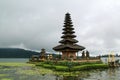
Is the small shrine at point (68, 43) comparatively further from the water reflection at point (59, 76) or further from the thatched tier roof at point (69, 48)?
the water reflection at point (59, 76)

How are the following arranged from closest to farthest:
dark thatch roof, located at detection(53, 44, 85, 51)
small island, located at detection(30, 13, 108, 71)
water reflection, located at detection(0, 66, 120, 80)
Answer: water reflection, located at detection(0, 66, 120, 80) → small island, located at detection(30, 13, 108, 71) → dark thatch roof, located at detection(53, 44, 85, 51)

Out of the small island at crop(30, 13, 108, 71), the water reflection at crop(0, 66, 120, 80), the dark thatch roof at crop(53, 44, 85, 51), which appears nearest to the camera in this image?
the water reflection at crop(0, 66, 120, 80)

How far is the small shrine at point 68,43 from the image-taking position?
66.8 meters

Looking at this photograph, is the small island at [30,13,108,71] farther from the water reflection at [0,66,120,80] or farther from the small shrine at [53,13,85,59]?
the water reflection at [0,66,120,80]

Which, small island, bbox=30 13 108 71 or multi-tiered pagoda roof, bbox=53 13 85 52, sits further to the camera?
multi-tiered pagoda roof, bbox=53 13 85 52

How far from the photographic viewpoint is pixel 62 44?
71062 mm

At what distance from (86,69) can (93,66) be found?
3.61 m

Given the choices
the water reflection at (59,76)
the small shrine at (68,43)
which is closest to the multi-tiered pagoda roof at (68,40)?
the small shrine at (68,43)

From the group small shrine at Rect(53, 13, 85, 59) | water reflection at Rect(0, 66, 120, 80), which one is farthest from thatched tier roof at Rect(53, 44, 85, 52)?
water reflection at Rect(0, 66, 120, 80)

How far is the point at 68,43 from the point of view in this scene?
6969 cm

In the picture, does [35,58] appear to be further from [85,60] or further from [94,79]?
[94,79]

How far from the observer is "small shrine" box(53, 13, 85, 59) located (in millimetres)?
66750

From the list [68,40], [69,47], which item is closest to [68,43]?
[68,40]

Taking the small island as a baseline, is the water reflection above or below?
below
